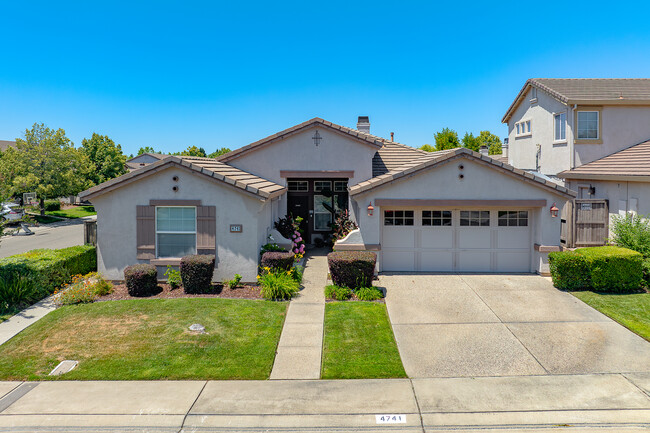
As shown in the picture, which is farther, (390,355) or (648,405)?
(390,355)

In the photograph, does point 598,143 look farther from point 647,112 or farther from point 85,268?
point 85,268

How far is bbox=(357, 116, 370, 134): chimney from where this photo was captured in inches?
810

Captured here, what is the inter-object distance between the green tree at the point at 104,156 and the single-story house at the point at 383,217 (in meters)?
36.6

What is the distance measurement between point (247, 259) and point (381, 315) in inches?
173

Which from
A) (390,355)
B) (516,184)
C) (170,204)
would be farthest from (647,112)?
(170,204)

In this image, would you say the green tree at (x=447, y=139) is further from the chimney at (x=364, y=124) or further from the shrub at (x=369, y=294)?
the shrub at (x=369, y=294)

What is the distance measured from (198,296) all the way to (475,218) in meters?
8.58

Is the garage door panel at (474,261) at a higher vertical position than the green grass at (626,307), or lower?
higher

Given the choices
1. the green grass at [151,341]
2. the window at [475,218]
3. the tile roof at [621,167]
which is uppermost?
the tile roof at [621,167]

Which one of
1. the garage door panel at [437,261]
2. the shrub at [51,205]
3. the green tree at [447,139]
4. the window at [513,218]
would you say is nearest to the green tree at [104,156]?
the shrub at [51,205]

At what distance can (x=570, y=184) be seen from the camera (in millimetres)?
19578

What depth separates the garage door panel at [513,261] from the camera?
14086mm

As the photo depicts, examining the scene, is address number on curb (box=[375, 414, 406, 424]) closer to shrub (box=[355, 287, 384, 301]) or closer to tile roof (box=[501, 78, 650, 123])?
shrub (box=[355, 287, 384, 301])

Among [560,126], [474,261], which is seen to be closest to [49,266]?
[474,261]
